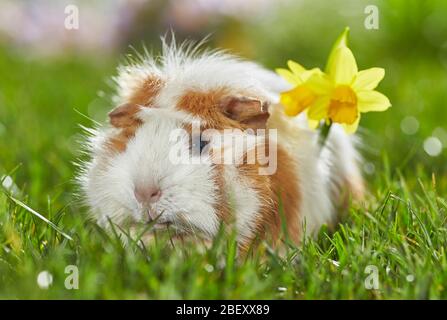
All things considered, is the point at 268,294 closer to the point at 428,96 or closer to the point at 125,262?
the point at 125,262

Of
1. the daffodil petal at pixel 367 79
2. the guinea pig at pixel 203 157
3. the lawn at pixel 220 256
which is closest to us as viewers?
the lawn at pixel 220 256

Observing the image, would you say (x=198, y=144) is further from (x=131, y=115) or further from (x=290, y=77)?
(x=290, y=77)

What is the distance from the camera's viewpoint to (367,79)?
6.92 feet

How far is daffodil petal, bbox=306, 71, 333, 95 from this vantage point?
211 cm

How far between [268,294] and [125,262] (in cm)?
38

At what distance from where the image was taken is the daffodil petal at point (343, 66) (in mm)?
2107

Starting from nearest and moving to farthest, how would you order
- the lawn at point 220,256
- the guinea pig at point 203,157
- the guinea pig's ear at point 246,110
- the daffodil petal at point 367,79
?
the lawn at point 220,256
the guinea pig at point 203,157
the guinea pig's ear at point 246,110
the daffodil petal at point 367,79

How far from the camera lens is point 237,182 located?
1.85 m

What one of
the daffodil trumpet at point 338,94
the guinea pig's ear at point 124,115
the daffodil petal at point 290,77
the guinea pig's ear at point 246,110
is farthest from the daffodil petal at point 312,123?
the guinea pig's ear at point 124,115

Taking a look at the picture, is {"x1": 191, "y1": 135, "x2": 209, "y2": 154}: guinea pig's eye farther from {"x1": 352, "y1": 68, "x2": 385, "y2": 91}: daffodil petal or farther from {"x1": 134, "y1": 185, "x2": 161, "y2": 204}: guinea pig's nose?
{"x1": 352, "y1": 68, "x2": 385, "y2": 91}: daffodil petal

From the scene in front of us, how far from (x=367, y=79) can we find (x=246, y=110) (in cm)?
43

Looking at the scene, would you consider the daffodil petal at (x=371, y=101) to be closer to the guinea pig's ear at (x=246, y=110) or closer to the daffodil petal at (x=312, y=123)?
the daffodil petal at (x=312, y=123)

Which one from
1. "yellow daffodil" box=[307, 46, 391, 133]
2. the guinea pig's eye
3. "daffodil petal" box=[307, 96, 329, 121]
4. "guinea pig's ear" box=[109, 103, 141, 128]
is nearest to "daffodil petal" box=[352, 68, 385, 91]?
"yellow daffodil" box=[307, 46, 391, 133]

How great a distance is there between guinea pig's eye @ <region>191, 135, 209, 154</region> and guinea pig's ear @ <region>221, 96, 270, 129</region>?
0.38 ft
